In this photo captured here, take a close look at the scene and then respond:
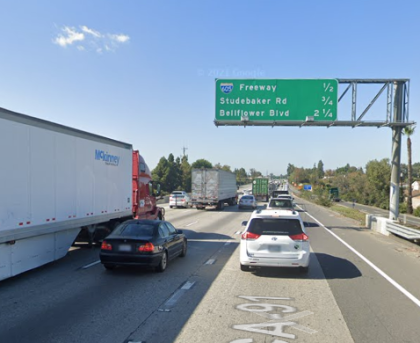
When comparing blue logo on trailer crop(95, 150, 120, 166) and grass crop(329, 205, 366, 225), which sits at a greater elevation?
blue logo on trailer crop(95, 150, 120, 166)

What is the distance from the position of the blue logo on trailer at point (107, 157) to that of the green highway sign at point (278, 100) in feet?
25.6

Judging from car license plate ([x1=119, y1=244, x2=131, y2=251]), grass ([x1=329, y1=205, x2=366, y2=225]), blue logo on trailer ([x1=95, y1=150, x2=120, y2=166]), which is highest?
blue logo on trailer ([x1=95, y1=150, x2=120, y2=166])

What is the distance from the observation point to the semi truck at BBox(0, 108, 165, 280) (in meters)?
7.52

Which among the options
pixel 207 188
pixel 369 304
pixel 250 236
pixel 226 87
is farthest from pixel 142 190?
pixel 207 188

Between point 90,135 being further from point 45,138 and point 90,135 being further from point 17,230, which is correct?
point 17,230

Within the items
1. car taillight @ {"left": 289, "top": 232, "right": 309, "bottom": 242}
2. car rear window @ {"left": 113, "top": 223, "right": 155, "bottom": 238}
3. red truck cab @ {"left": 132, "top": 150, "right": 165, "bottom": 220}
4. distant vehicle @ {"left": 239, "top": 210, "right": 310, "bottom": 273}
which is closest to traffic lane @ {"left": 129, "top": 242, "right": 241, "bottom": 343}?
distant vehicle @ {"left": 239, "top": 210, "right": 310, "bottom": 273}

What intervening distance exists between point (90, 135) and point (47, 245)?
11.6 feet

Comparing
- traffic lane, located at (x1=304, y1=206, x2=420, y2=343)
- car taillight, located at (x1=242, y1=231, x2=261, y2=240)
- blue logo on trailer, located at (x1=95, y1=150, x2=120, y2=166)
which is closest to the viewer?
traffic lane, located at (x1=304, y1=206, x2=420, y2=343)

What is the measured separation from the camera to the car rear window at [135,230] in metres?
9.04

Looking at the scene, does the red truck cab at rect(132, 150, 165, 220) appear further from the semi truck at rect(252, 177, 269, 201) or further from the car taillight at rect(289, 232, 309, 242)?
the semi truck at rect(252, 177, 269, 201)

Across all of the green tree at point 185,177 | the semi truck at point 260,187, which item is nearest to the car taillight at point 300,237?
the semi truck at point 260,187

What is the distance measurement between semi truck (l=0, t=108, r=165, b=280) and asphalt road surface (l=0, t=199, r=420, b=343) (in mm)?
731

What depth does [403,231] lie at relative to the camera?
15062 mm

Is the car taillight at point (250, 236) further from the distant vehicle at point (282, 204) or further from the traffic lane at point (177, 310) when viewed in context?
the distant vehicle at point (282, 204)
